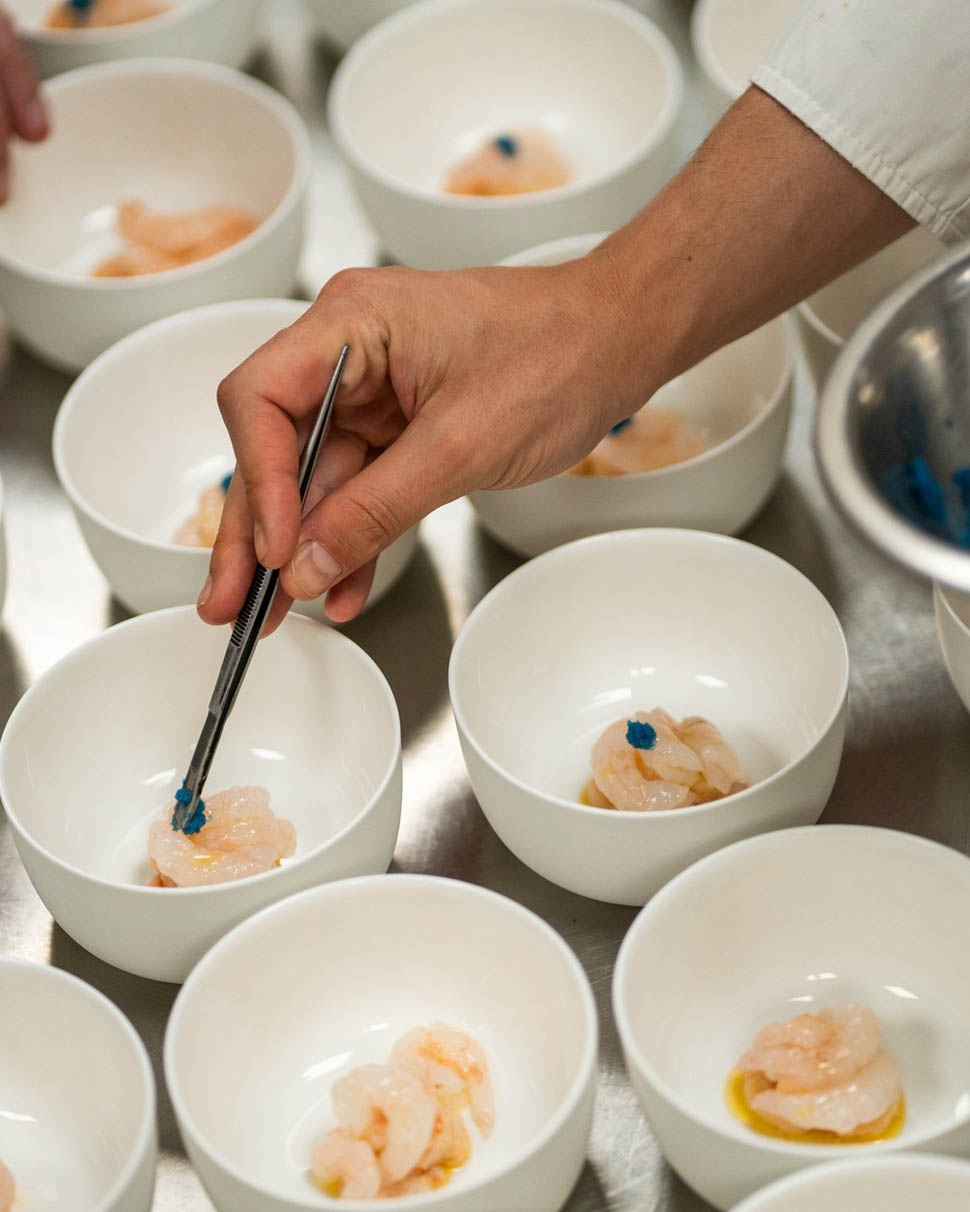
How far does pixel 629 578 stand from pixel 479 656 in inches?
6.2

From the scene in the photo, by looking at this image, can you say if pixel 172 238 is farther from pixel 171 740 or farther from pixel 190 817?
pixel 190 817

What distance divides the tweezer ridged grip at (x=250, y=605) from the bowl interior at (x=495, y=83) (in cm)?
81

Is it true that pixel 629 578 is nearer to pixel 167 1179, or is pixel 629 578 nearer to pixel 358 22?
pixel 167 1179

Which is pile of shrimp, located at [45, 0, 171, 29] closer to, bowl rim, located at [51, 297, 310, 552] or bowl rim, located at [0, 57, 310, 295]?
bowl rim, located at [0, 57, 310, 295]

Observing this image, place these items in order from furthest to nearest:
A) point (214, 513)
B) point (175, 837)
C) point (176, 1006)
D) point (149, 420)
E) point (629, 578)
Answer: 1. point (149, 420)
2. point (214, 513)
3. point (629, 578)
4. point (175, 837)
5. point (176, 1006)

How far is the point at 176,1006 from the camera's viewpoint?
1.01m

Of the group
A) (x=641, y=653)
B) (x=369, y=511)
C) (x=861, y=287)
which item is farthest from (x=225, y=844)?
(x=861, y=287)

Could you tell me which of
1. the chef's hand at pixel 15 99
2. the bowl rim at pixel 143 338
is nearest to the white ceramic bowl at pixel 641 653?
the bowl rim at pixel 143 338

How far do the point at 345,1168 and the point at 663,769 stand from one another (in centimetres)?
38

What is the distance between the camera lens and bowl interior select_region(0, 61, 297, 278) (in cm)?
183

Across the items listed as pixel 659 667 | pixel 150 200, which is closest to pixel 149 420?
pixel 150 200

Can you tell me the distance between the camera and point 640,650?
54.0 inches

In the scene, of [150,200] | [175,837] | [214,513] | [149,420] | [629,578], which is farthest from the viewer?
[150,200]

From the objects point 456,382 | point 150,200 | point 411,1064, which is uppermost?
point 456,382
